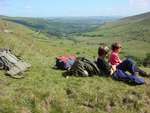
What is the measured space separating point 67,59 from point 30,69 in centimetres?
239

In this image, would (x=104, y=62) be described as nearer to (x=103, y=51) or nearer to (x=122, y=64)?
(x=103, y=51)

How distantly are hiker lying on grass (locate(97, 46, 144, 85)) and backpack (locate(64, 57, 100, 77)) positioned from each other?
0.36 meters

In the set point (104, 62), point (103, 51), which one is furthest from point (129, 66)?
point (103, 51)

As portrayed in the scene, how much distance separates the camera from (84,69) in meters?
17.8

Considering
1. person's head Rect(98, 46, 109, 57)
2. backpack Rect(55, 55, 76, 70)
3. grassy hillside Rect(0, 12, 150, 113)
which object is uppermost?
person's head Rect(98, 46, 109, 57)

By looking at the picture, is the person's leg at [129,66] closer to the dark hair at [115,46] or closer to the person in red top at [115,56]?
the person in red top at [115,56]

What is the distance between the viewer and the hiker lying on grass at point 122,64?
17.5 metres

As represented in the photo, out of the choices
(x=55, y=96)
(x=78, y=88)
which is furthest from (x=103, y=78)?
(x=55, y=96)

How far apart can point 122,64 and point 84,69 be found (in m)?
2.06

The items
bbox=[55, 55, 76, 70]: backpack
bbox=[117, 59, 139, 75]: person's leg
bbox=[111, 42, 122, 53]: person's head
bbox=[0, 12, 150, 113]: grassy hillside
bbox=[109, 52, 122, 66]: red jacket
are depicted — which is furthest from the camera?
bbox=[55, 55, 76, 70]: backpack

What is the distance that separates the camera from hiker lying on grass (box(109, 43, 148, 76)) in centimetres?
1754

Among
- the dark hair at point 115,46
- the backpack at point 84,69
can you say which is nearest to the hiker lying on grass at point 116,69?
the backpack at point 84,69

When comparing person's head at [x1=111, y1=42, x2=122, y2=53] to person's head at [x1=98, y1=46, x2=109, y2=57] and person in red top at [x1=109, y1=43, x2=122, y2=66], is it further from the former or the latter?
person's head at [x1=98, y1=46, x2=109, y2=57]

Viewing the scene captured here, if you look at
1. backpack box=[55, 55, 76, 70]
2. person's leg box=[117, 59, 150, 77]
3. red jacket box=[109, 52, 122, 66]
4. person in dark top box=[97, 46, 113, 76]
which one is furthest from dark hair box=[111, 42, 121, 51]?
backpack box=[55, 55, 76, 70]
